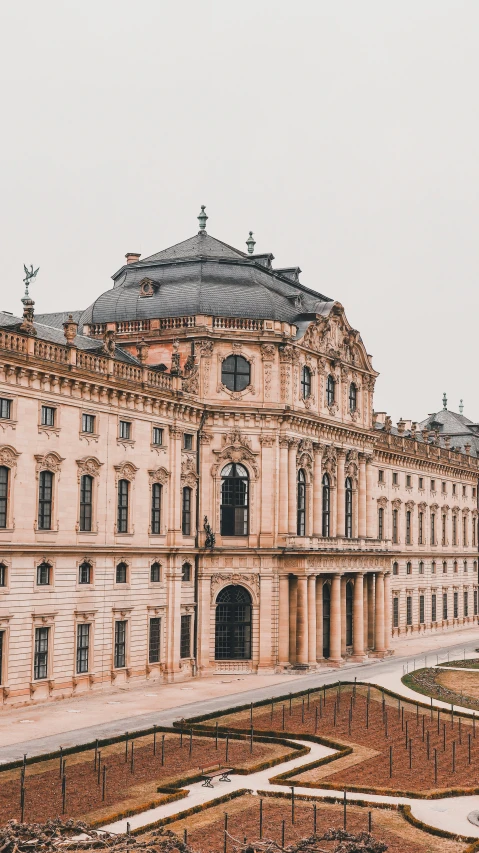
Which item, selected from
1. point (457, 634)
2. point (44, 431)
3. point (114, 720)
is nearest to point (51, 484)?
point (44, 431)

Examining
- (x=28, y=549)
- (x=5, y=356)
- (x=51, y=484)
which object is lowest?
(x=28, y=549)

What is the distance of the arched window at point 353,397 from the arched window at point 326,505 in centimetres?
683

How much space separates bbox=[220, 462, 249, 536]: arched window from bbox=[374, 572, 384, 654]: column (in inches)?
638

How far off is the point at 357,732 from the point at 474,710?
9430 mm

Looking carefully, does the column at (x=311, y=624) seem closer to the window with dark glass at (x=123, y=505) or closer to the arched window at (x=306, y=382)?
the arched window at (x=306, y=382)

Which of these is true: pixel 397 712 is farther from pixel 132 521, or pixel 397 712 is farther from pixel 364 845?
pixel 364 845

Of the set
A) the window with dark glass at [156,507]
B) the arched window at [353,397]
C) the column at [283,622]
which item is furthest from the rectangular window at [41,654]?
the arched window at [353,397]

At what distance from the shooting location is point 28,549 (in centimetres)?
5216

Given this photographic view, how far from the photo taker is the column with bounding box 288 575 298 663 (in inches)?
2731

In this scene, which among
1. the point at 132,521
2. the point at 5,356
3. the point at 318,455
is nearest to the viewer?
the point at 5,356

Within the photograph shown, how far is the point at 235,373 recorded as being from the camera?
69.8m

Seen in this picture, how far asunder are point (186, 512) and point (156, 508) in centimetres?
346

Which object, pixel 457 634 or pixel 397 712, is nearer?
pixel 397 712

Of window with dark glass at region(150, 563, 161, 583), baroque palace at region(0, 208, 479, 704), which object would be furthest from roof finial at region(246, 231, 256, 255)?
window with dark glass at region(150, 563, 161, 583)
